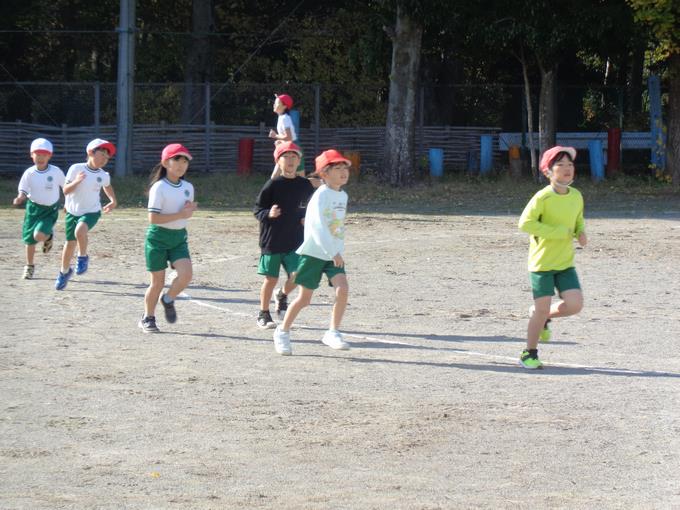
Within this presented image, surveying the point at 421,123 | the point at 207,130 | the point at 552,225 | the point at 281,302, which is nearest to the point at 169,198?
the point at 281,302

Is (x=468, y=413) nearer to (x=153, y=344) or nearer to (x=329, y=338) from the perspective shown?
(x=329, y=338)

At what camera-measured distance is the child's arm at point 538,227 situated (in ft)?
31.1

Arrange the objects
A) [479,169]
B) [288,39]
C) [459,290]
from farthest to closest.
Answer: [288,39], [479,169], [459,290]

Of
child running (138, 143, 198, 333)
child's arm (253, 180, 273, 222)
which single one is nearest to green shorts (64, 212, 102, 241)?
child running (138, 143, 198, 333)

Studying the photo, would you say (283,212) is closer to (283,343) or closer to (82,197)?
(283,343)

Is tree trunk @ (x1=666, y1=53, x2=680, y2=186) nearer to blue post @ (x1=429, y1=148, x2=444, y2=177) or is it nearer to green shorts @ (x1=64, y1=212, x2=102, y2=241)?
blue post @ (x1=429, y1=148, x2=444, y2=177)

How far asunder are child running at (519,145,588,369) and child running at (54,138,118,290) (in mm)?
5855

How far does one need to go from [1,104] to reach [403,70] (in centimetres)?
1095

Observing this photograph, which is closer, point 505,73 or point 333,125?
point 333,125

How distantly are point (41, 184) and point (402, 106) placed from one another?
15.7 m

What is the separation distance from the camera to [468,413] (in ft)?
27.1

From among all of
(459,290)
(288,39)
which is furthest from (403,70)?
(459,290)

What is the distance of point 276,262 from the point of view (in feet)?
37.1

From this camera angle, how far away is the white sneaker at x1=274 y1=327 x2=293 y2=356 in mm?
10234
